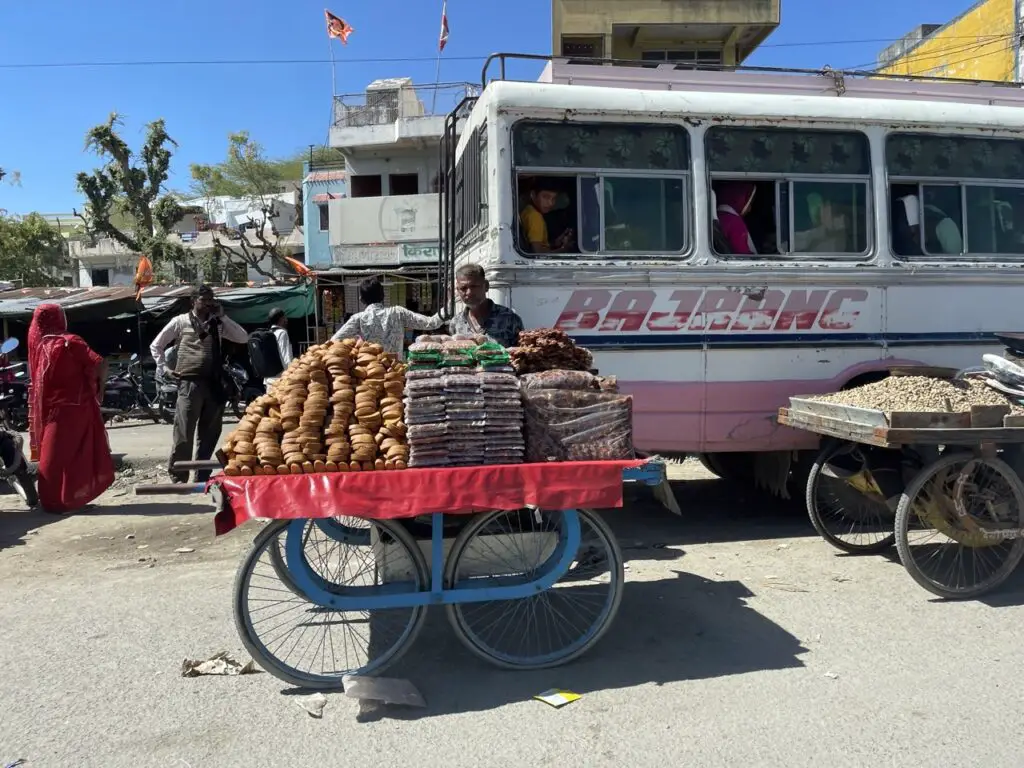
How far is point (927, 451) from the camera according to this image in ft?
15.3

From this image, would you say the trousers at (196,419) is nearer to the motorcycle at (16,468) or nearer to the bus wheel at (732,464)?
the motorcycle at (16,468)

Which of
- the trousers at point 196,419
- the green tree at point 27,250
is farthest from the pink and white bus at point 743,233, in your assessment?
the green tree at point 27,250

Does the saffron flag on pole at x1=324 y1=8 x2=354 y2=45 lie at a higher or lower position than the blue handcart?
higher

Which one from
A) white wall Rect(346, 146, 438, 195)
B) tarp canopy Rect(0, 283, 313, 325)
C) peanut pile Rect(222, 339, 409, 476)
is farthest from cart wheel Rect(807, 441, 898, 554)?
white wall Rect(346, 146, 438, 195)

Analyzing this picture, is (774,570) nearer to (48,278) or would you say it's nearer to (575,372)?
(575,372)

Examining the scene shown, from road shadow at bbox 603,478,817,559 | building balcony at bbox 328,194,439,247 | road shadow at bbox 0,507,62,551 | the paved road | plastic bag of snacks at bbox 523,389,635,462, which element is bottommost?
Result: the paved road

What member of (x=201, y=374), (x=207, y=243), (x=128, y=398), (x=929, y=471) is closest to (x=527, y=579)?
(x=929, y=471)

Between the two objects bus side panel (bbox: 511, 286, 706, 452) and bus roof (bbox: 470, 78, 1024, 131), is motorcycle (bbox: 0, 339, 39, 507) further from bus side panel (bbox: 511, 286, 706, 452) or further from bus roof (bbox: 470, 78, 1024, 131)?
bus roof (bbox: 470, 78, 1024, 131)

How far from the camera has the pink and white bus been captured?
5168 mm

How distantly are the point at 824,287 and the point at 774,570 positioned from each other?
2.01m

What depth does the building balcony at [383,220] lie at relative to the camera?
21422 millimetres

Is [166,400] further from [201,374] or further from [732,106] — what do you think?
[732,106]

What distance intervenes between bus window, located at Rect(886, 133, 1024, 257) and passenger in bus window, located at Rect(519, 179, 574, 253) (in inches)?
95.1

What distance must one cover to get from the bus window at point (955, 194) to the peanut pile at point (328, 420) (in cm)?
404
